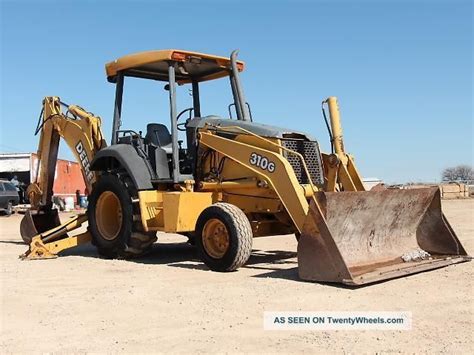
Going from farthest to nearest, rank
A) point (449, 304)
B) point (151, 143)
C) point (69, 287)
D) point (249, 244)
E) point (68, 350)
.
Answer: point (151, 143) < point (249, 244) < point (69, 287) < point (449, 304) < point (68, 350)

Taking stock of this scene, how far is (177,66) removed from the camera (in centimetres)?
941

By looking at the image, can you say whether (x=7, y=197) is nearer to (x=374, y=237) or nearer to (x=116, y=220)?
(x=116, y=220)

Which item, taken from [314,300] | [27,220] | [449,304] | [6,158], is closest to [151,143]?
[27,220]

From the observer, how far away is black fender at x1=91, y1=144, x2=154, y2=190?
9055mm

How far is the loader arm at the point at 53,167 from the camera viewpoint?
9.94 meters

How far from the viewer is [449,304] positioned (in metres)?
5.77

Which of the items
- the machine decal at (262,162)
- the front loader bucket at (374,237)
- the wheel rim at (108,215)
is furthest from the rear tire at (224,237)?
the wheel rim at (108,215)

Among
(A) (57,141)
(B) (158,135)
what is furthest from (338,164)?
(A) (57,141)

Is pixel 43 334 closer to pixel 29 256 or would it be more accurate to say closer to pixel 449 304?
pixel 449 304

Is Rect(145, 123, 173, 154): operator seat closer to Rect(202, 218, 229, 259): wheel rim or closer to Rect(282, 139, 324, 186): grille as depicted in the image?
Rect(202, 218, 229, 259): wheel rim

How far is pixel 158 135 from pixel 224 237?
2.52 m

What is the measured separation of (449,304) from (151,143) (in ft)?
17.7

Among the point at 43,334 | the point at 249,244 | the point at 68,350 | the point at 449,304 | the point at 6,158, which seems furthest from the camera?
the point at 6,158

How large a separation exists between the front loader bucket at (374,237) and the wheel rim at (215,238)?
54.4 inches
